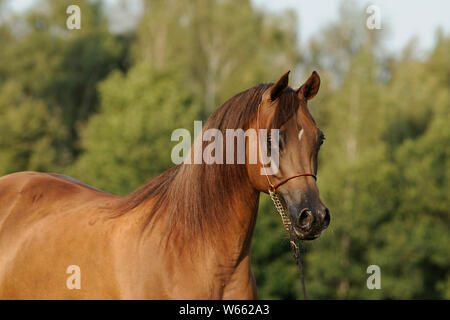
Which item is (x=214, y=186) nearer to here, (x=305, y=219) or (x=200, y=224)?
(x=200, y=224)

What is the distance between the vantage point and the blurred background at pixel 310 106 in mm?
34625

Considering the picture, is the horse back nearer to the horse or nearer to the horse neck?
the horse

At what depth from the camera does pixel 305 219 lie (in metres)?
3.76

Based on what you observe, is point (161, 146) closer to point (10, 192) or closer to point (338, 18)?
point (338, 18)

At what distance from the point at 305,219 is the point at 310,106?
35.5 meters

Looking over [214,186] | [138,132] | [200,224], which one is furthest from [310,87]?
[138,132]

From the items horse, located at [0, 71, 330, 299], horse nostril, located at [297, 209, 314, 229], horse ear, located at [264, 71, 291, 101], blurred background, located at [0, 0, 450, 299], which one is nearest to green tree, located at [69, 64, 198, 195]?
blurred background, located at [0, 0, 450, 299]

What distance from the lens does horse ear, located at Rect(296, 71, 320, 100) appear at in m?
4.16

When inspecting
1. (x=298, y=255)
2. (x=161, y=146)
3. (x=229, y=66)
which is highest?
(x=229, y=66)

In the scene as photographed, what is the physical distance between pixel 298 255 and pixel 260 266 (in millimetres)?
27868

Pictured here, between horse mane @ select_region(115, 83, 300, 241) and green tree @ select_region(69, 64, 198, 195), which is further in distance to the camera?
green tree @ select_region(69, 64, 198, 195)

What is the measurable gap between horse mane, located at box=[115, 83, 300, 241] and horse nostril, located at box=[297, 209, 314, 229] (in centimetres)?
42

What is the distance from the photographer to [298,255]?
4.10 meters
